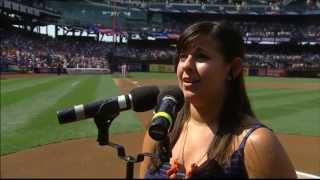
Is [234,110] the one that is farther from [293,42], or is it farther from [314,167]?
[293,42]

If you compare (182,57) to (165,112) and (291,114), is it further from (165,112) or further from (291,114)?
(291,114)

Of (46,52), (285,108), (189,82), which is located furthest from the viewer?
(46,52)

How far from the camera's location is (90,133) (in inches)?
561

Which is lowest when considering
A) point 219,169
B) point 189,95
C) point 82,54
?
point 82,54

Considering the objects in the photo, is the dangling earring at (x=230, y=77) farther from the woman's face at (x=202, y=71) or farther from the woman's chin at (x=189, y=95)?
the woman's chin at (x=189, y=95)

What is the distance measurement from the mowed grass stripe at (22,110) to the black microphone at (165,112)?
11915 millimetres

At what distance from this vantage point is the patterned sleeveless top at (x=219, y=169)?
229cm

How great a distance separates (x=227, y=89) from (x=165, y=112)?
26.0 inches

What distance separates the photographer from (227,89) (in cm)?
283

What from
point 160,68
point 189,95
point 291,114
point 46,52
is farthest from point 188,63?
point 160,68

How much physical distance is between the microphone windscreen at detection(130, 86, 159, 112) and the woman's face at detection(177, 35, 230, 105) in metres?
0.16

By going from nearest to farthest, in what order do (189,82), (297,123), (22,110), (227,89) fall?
(189,82), (227,89), (297,123), (22,110)

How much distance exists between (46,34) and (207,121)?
79466 mm

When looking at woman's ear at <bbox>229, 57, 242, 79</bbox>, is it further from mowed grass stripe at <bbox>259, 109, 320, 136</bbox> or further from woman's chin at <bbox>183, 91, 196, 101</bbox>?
mowed grass stripe at <bbox>259, 109, 320, 136</bbox>
